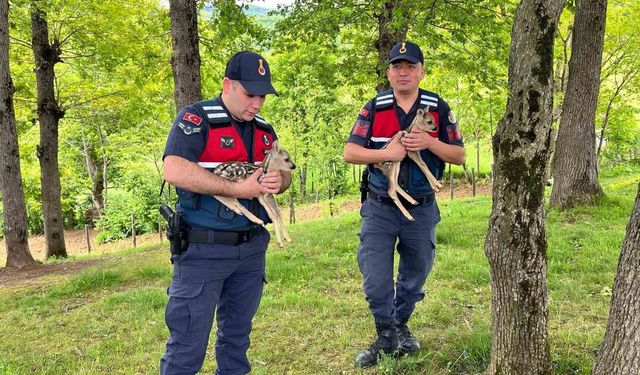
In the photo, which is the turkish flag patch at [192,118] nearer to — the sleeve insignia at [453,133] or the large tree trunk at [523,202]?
the large tree trunk at [523,202]

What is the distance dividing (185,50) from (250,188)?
4354 millimetres

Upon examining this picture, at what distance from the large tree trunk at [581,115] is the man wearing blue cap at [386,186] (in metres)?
7.04

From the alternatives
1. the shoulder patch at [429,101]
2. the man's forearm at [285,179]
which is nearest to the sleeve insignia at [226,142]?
the man's forearm at [285,179]

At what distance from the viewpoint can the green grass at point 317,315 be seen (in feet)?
13.4

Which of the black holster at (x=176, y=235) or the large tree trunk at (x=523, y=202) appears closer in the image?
the large tree trunk at (x=523, y=202)

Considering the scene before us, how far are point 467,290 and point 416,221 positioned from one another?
2395 millimetres

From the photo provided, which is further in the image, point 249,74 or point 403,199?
point 403,199

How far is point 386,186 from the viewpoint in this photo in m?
3.87

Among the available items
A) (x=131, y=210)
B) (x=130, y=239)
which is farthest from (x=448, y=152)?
(x=131, y=210)

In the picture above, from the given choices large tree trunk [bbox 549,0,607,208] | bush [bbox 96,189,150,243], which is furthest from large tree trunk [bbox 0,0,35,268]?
bush [bbox 96,189,150,243]

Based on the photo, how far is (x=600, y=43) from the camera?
9.20 metres

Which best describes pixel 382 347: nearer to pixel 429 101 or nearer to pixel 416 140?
pixel 416 140

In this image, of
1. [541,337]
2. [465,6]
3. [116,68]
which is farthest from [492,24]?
[116,68]

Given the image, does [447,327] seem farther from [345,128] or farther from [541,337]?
[345,128]
